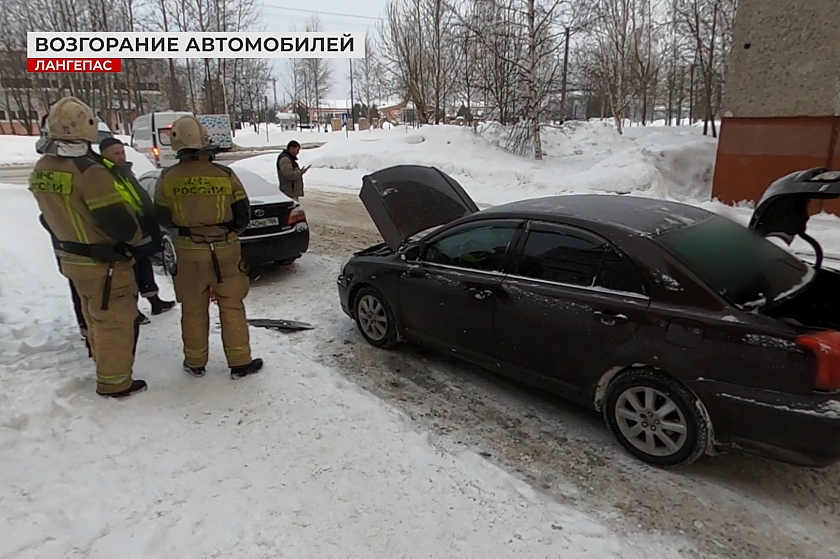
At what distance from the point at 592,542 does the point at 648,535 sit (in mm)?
296

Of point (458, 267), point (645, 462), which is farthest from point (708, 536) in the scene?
point (458, 267)

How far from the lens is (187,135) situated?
3613 mm

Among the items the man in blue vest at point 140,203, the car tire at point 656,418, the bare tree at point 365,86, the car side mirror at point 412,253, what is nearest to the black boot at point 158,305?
the man in blue vest at point 140,203

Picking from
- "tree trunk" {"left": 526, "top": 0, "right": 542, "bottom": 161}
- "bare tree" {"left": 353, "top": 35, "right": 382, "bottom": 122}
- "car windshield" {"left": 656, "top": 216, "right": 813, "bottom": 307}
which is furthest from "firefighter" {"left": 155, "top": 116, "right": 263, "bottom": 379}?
"bare tree" {"left": 353, "top": 35, "right": 382, "bottom": 122}

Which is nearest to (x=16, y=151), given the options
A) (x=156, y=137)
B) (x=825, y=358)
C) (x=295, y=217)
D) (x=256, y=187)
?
(x=156, y=137)

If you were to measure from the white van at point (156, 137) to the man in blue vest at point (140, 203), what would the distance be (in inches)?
529

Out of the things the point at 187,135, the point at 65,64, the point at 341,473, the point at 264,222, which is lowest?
the point at 341,473

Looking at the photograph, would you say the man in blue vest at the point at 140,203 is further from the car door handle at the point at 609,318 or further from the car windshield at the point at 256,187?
the car door handle at the point at 609,318

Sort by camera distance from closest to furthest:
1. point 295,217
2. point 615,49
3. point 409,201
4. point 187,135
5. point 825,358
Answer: point 825,358 < point 187,135 < point 409,201 < point 295,217 < point 615,49

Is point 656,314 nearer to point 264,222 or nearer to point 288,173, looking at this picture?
point 264,222

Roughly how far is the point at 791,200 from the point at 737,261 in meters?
0.53

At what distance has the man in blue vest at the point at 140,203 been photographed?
12.9 feet

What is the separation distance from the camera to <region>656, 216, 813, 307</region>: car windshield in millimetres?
2955

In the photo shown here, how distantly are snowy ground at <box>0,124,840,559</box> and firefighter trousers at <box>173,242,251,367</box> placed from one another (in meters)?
0.21
